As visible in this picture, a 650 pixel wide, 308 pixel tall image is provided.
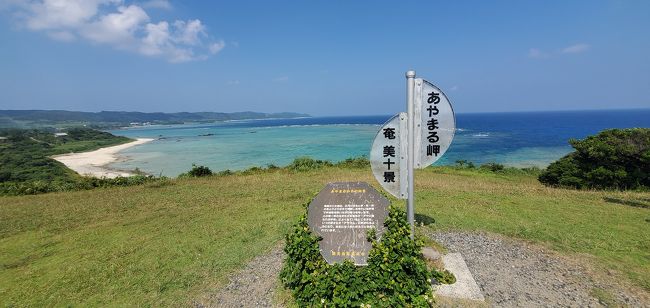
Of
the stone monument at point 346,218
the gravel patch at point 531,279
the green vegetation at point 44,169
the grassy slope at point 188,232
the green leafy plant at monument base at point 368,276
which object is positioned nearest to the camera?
the green leafy plant at monument base at point 368,276

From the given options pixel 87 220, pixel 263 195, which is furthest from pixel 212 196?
pixel 87 220

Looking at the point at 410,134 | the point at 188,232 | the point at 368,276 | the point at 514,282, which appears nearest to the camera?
the point at 368,276

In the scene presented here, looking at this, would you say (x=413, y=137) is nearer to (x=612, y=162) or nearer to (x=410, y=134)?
(x=410, y=134)

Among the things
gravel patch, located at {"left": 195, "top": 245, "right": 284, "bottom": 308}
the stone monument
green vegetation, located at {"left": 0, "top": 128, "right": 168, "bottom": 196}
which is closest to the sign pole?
the stone monument

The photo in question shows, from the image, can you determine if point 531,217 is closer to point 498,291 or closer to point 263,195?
point 498,291

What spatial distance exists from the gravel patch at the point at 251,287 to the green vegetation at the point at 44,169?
47.7ft

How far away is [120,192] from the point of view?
1521cm

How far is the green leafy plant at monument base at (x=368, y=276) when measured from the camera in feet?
14.6

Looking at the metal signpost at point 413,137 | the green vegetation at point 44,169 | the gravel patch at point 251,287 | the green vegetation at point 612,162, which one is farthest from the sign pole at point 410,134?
the green vegetation at point 44,169

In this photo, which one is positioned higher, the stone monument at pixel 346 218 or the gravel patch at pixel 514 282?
the stone monument at pixel 346 218

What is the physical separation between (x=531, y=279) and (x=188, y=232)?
7.92m

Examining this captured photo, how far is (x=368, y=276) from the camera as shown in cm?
462

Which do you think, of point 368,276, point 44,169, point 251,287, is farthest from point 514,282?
point 44,169

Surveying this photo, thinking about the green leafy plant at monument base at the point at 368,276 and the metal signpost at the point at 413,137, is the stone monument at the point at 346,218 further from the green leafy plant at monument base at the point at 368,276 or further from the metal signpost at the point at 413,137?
the metal signpost at the point at 413,137
